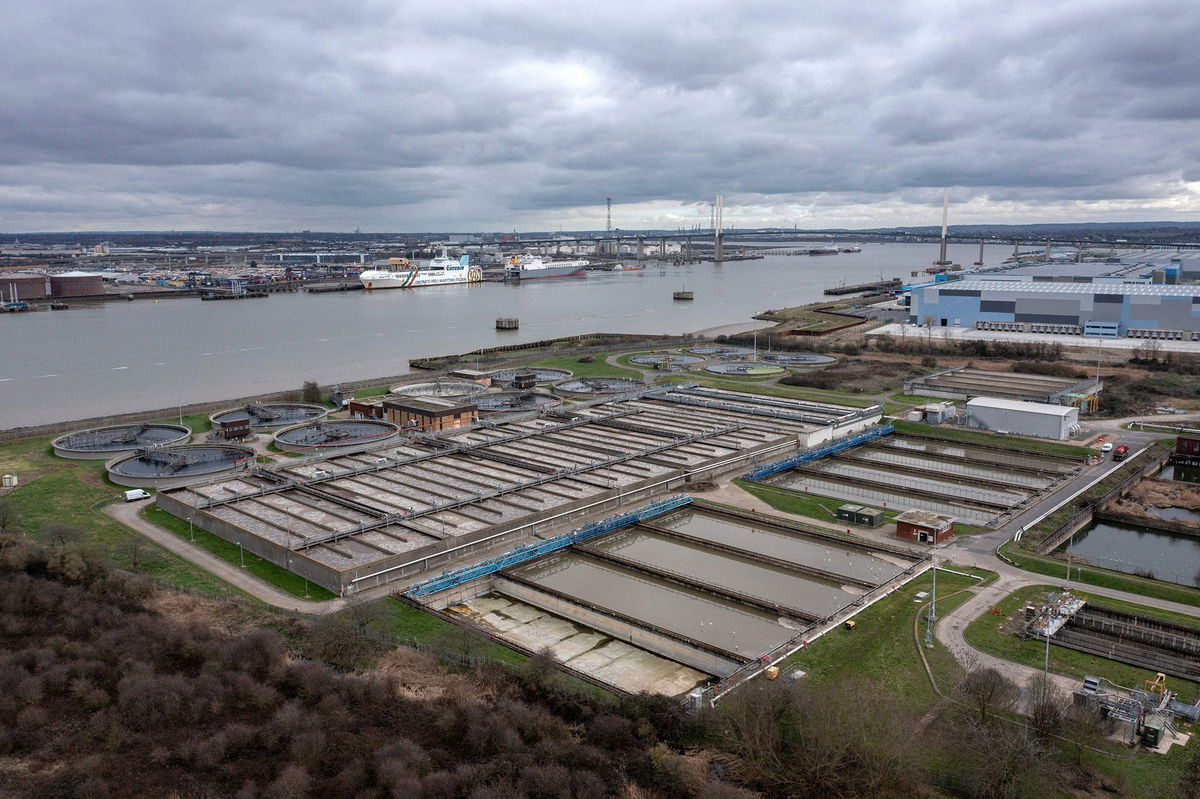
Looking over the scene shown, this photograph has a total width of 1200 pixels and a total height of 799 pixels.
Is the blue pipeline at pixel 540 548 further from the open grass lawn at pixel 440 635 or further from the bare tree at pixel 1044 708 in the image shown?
the bare tree at pixel 1044 708

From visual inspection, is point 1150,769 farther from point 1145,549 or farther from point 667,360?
point 667,360

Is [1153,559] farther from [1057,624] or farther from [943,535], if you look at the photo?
[1057,624]

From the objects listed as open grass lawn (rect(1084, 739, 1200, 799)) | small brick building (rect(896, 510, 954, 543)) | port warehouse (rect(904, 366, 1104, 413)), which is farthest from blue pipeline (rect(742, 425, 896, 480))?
open grass lawn (rect(1084, 739, 1200, 799))

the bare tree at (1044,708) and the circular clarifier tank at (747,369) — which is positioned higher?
the circular clarifier tank at (747,369)

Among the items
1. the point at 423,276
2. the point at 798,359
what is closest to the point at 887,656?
the point at 798,359

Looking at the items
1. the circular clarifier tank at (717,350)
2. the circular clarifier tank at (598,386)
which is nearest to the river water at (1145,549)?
the circular clarifier tank at (598,386)

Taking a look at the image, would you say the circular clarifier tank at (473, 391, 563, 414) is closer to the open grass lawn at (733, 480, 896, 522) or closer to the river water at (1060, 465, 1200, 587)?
the open grass lawn at (733, 480, 896, 522)

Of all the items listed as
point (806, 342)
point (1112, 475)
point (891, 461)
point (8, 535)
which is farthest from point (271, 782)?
point (806, 342)
